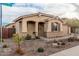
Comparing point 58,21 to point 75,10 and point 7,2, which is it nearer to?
point 75,10

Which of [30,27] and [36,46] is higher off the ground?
[30,27]

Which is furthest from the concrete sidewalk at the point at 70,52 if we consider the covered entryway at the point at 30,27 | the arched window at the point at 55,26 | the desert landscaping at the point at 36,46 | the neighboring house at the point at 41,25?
the covered entryway at the point at 30,27

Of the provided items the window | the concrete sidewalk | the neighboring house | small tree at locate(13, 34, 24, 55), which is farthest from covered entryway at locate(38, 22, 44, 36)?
the concrete sidewalk

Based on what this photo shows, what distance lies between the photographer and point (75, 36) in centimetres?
540

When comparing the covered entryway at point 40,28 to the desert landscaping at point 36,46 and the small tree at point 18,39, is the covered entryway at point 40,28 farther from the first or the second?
the small tree at point 18,39

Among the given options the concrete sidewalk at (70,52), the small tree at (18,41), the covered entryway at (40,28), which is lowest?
the concrete sidewalk at (70,52)

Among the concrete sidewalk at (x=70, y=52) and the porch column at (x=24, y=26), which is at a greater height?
the porch column at (x=24, y=26)

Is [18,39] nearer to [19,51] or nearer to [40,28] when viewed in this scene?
[19,51]

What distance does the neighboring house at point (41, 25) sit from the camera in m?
5.35

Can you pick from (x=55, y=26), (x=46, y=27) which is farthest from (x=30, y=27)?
(x=55, y=26)

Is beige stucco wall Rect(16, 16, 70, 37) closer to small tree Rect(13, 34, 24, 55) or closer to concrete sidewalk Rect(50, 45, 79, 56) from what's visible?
small tree Rect(13, 34, 24, 55)

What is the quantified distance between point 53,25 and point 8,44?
0.78 metres

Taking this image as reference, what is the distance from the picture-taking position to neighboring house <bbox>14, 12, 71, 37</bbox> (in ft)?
17.5

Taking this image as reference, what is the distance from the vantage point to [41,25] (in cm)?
536
